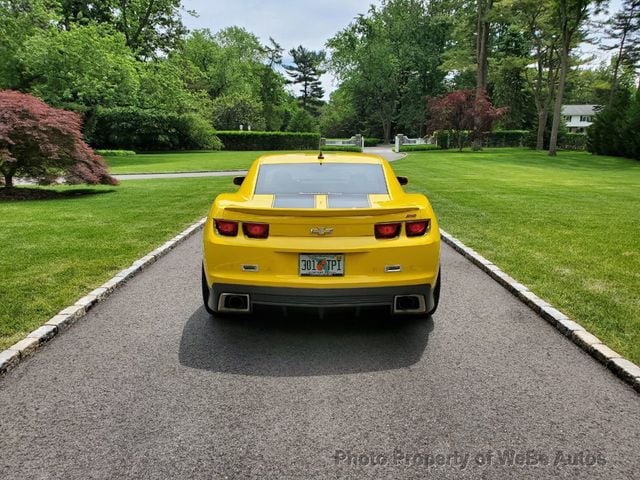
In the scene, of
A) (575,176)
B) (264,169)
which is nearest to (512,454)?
(264,169)

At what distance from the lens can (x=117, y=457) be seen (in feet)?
8.60

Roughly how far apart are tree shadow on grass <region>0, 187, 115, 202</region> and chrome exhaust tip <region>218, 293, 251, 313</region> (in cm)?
1163

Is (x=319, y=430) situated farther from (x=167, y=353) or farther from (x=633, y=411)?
(x=633, y=411)

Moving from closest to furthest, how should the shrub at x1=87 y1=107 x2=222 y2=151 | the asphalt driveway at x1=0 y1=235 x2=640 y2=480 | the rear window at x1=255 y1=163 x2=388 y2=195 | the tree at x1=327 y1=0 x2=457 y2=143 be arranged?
the asphalt driveway at x1=0 y1=235 x2=640 y2=480
the rear window at x1=255 y1=163 x2=388 y2=195
the shrub at x1=87 y1=107 x2=222 y2=151
the tree at x1=327 y1=0 x2=457 y2=143

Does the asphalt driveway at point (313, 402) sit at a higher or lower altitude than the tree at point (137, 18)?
lower

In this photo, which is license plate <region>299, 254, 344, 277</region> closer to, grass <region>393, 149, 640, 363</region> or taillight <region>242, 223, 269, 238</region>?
taillight <region>242, 223, 269, 238</region>

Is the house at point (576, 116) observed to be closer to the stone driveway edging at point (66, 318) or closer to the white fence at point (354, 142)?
the white fence at point (354, 142)

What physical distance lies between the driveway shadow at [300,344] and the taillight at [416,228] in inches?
37.3

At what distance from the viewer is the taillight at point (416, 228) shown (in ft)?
13.6

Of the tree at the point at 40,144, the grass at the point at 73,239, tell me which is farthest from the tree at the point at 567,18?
the tree at the point at 40,144

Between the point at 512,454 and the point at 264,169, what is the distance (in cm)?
351

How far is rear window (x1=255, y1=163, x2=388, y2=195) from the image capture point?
188 inches

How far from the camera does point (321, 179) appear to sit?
197 inches

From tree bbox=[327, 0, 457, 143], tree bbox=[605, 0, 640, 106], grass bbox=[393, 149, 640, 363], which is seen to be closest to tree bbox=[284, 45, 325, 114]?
tree bbox=[327, 0, 457, 143]
